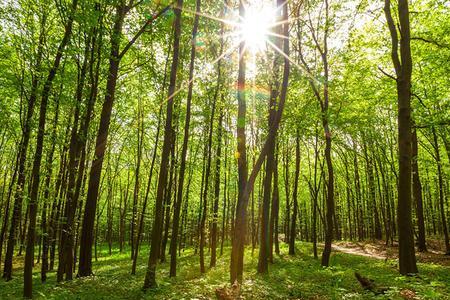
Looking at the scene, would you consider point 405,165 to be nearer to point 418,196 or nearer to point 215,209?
point 215,209

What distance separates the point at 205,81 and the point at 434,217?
43966 mm

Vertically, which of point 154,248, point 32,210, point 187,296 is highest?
point 32,210

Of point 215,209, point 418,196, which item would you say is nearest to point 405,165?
point 215,209

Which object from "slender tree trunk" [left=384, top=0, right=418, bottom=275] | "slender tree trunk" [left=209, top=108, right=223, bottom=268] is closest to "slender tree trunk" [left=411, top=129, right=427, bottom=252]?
"slender tree trunk" [left=384, top=0, right=418, bottom=275]

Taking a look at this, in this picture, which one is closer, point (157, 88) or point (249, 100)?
point (157, 88)

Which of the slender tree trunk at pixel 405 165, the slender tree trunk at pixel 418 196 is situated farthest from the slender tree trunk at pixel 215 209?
the slender tree trunk at pixel 418 196

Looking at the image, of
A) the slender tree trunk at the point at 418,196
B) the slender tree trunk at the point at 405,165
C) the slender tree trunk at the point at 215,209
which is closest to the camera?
the slender tree trunk at the point at 405,165

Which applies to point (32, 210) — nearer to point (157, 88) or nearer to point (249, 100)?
point (157, 88)

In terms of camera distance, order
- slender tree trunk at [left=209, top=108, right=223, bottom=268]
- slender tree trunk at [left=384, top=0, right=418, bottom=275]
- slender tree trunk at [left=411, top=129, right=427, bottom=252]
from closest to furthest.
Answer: slender tree trunk at [left=384, top=0, right=418, bottom=275], slender tree trunk at [left=209, top=108, right=223, bottom=268], slender tree trunk at [left=411, top=129, right=427, bottom=252]

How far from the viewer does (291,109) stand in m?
19.3

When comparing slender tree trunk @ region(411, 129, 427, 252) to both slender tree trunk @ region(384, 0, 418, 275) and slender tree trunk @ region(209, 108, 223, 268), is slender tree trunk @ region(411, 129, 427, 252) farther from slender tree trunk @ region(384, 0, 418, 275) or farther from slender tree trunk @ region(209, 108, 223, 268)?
slender tree trunk @ region(209, 108, 223, 268)

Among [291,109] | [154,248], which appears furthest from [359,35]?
[154,248]

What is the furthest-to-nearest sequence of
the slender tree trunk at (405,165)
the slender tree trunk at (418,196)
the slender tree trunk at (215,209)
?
the slender tree trunk at (418,196), the slender tree trunk at (215,209), the slender tree trunk at (405,165)

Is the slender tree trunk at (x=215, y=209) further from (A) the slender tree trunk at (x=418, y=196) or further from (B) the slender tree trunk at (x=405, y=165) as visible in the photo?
(A) the slender tree trunk at (x=418, y=196)
